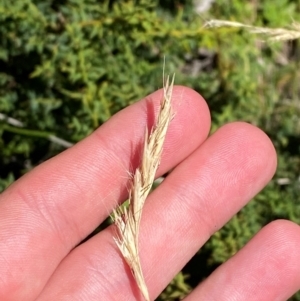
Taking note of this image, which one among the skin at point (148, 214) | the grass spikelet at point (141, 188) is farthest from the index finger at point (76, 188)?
the grass spikelet at point (141, 188)

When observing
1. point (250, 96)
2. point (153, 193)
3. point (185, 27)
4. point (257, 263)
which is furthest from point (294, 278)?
point (185, 27)

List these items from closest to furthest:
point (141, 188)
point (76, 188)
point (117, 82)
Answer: point (141, 188), point (76, 188), point (117, 82)

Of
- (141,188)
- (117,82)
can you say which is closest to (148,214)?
(141,188)

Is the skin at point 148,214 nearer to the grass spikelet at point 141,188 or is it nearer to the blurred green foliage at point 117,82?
the grass spikelet at point 141,188

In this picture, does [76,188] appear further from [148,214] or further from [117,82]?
[117,82]

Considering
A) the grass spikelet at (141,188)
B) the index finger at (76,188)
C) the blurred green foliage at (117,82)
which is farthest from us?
the blurred green foliage at (117,82)

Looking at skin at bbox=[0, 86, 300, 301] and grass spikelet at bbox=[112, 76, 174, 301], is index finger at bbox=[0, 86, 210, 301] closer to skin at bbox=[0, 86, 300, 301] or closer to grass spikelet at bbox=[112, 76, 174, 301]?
skin at bbox=[0, 86, 300, 301]
